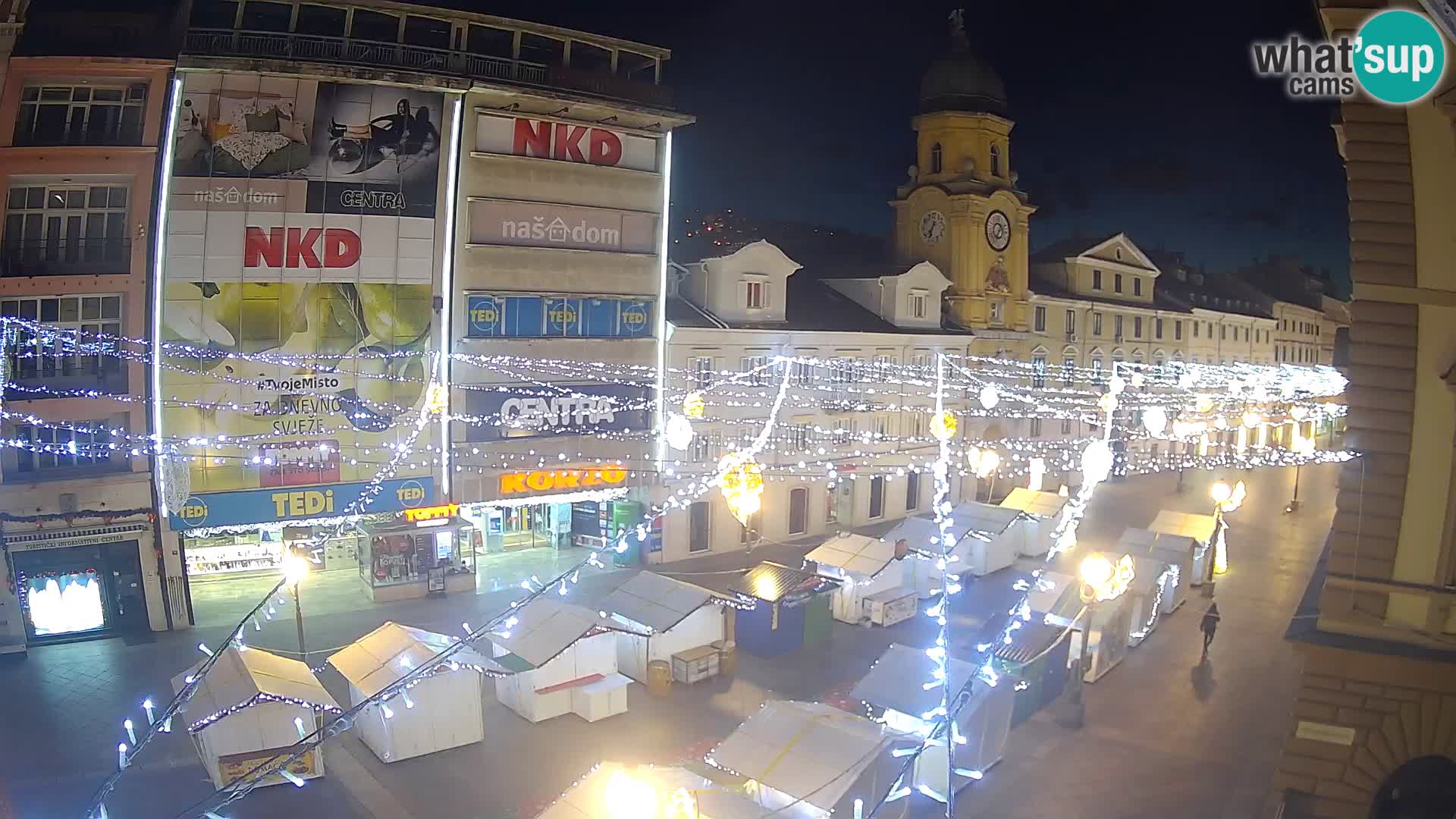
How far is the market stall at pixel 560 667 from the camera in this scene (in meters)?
16.8

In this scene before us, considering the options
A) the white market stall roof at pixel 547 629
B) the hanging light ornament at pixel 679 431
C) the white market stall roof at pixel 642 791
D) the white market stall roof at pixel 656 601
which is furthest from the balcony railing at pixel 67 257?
the white market stall roof at pixel 642 791

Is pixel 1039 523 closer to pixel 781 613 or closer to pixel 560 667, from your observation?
pixel 781 613

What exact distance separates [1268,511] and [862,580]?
75.4 feet

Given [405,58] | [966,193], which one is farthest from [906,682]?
[966,193]

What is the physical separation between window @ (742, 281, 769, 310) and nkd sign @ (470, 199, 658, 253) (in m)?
3.61

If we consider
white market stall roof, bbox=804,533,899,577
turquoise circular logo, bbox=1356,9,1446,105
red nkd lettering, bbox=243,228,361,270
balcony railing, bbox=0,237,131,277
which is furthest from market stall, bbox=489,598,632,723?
turquoise circular logo, bbox=1356,9,1446,105

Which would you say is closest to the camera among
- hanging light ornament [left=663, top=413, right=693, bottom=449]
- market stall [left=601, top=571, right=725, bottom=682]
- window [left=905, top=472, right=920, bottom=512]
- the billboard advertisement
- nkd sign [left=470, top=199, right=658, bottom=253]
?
market stall [left=601, top=571, right=725, bottom=682]

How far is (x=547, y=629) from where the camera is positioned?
56.8ft

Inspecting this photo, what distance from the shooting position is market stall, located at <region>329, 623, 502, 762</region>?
15.1 metres

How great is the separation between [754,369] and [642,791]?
18.2 metres

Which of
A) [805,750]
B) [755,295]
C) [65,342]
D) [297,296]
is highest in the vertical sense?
[755,295]

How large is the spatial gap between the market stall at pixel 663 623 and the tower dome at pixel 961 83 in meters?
22.2

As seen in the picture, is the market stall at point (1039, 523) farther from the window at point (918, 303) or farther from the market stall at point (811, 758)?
the market stall at point (811, 758)

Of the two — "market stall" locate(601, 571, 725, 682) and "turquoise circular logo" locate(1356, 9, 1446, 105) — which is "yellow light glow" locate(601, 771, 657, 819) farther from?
"turquoise circular logo" locate(1356, 9, 1446, 105)
